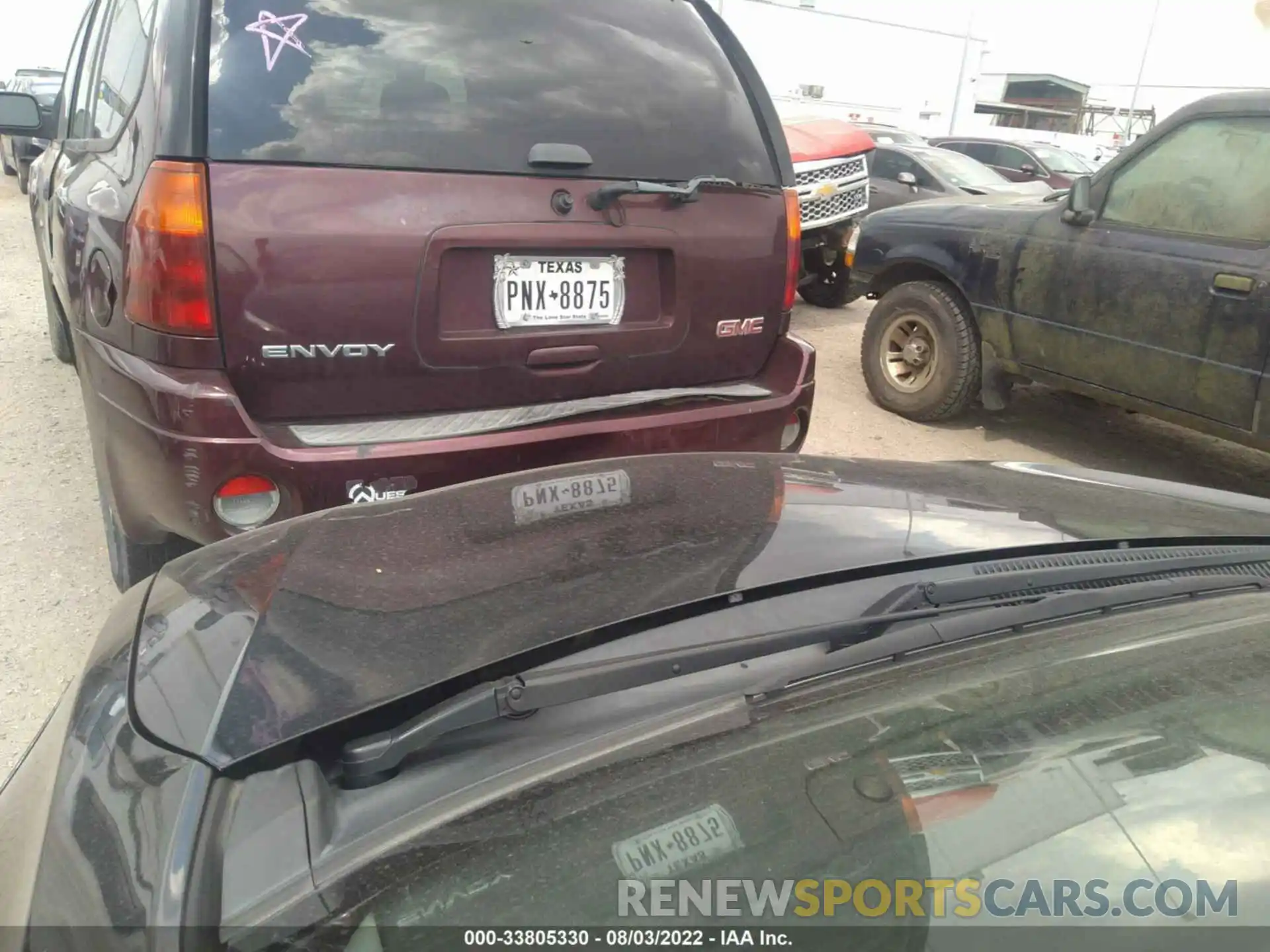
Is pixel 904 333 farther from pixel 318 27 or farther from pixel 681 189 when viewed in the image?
pixel 318 27

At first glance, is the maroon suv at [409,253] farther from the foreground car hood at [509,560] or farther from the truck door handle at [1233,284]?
the truck door handle at [1233,284]

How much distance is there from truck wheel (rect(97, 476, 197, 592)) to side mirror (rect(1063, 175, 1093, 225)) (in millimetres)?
4450

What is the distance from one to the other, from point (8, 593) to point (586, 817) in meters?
2.91

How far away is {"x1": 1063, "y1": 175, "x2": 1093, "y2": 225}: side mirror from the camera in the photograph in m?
4.83

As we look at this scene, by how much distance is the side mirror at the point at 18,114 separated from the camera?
12.1ft

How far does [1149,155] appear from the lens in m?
4.68

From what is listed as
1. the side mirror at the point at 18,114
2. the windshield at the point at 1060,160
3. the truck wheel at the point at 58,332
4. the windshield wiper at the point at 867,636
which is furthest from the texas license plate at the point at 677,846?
the windshield at the point at 1060,160

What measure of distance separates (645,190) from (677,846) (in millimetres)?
1993

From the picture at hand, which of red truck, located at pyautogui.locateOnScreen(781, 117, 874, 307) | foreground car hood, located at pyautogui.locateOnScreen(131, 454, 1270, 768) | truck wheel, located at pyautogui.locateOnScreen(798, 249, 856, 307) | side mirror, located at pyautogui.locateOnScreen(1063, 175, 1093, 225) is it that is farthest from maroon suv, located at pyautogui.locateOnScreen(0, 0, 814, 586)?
truck wheel, located at pyautogui.locateOnScreen(798, 249, 856, 307)

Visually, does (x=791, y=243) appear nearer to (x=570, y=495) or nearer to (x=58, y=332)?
(x=570, y=495)

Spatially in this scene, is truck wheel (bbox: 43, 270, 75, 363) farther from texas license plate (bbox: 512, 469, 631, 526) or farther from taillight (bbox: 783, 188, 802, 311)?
texas license plate (bbox: 512, 469, 631, 526)

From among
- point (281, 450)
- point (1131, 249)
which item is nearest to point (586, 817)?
point (281, 450)

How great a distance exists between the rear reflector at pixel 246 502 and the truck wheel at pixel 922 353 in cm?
428

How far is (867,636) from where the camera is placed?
4.29 feet
